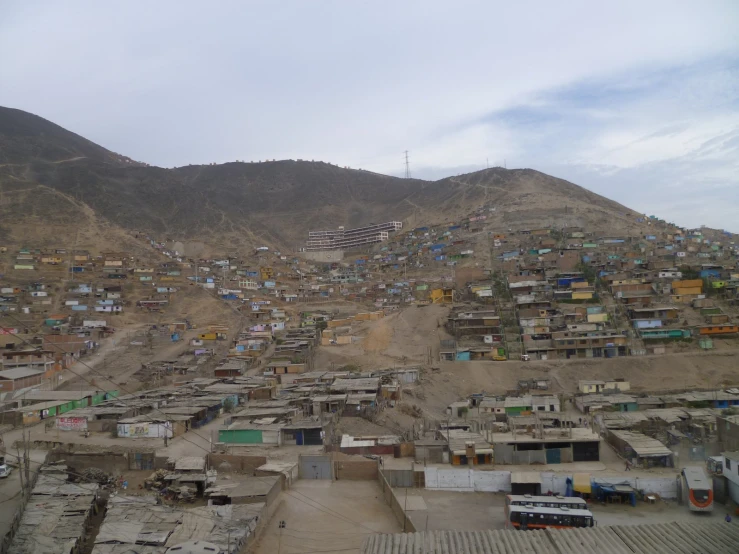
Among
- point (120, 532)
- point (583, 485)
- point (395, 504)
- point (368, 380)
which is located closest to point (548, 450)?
point (583, 485)

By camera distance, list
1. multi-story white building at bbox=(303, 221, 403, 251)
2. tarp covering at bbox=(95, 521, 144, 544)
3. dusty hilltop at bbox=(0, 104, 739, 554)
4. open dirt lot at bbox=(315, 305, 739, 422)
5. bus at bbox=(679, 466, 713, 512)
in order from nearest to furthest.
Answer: tarp covering at bbox=(95, 521, 144, 544)
dusty hilltop at bbox=(0, 104, 739, 554)
bus at bbox=(679, 466, 713, 512)
open dirt lot at bbox=(315, 305, 739, 422)
multi-story white building at bbox=(303, 221, 403, 251)

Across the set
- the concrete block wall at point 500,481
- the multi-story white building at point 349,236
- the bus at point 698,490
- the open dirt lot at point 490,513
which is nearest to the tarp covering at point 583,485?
the concrete block wall at point 500,481

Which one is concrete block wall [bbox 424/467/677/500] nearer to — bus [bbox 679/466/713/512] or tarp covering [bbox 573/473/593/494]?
tarp covering [bbox 573/473/593/494]

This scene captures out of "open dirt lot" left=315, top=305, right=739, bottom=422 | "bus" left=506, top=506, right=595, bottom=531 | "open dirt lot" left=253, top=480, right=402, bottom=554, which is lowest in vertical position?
"open dirt lot" left=315, top=305, right=739, bottom=422

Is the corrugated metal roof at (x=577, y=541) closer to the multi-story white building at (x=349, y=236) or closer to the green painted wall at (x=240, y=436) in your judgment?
the green painted wall at (x=240, y=436)

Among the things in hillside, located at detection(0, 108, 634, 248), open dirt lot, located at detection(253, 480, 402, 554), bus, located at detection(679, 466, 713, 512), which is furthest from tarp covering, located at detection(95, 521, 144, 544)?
hillside, located at detection(0, 108, 634, 248)

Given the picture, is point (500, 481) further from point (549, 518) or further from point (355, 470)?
point (355, 470)

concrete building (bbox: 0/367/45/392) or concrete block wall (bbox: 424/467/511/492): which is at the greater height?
concrete building (bbox: 0/367/45/392)

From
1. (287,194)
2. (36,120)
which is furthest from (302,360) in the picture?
(36,120)
